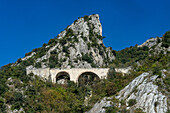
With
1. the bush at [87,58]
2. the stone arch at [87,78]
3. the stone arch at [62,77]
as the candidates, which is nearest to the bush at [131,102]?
the stone arch at [87,78]

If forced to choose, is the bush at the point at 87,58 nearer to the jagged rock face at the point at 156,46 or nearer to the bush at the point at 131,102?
the jagged rock face at the point at 156,46

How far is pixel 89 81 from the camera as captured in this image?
54844mm

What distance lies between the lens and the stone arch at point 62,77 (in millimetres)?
56031

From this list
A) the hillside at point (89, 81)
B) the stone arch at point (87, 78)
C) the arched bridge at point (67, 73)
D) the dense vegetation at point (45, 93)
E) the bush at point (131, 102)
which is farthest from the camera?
the arched bridge at point (67, 73)

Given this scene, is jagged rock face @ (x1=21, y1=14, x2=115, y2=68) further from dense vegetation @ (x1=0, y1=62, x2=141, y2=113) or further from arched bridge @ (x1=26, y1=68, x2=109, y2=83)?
dense vegetation @ (x1=0, y1=62, x2=141, y2=113)

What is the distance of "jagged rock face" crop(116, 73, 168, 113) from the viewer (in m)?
29.3

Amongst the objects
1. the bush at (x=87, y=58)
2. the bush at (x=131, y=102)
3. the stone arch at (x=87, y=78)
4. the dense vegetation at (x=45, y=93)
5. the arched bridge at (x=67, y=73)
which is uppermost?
the bush at (x=87, y=58)

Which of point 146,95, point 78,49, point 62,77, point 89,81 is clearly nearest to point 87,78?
point 89,81

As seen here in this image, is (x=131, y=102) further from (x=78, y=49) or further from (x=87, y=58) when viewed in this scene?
(x=78, y=49)

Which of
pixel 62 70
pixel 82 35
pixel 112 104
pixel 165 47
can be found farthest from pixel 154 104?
pixel 82 35

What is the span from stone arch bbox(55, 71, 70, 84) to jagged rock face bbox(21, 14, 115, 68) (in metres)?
7.33

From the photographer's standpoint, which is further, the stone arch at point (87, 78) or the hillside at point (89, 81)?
the stone arch at point (87, 78)

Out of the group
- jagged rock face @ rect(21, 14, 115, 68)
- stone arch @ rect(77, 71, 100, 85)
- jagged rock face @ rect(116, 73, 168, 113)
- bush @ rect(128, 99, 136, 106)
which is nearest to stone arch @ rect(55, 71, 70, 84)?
stone arch @ rect(77, 71, 100, 85)

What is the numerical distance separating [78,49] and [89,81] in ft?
68.2
